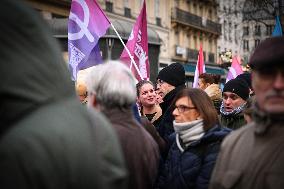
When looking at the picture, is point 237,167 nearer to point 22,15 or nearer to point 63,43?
point 22,15

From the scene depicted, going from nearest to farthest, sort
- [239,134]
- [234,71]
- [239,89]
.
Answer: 1. [239,134]
2. [239,89]
3. [234,71]

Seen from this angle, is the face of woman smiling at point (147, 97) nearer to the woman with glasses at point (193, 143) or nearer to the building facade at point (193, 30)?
the woman with glasses at point (193, 143)

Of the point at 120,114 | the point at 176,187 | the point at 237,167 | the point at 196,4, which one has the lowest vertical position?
the point at 176,187

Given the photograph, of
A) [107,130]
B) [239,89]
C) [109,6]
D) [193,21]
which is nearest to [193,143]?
[107,130]

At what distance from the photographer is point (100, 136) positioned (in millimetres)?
1672

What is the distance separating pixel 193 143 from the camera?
3.43 metres

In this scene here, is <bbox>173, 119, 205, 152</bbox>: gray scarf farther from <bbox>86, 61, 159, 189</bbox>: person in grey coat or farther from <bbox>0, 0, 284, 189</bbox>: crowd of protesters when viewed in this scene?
<bbox>86, 61, 159, 189</bbox>: person in grey coat

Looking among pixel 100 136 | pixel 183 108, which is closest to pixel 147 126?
pixel 183 108

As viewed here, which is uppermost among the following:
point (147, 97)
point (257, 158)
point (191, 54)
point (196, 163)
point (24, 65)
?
point (191, 54)

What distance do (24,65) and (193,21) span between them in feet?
150

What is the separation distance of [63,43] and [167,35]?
101 ft

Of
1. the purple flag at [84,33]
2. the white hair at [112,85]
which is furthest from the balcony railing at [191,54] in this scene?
the white hair at [112,85]

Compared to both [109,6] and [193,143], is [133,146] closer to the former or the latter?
[193,143]

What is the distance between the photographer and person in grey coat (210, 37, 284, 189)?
214 centimetres
